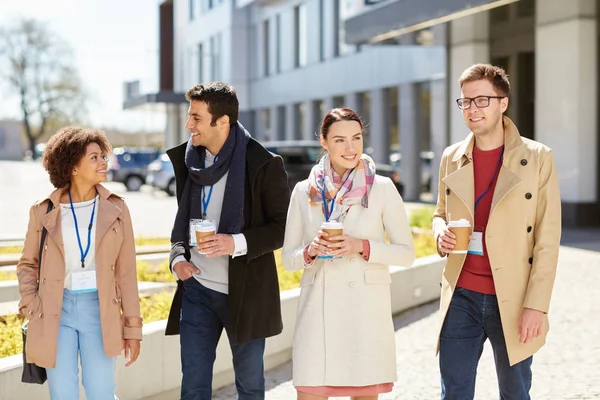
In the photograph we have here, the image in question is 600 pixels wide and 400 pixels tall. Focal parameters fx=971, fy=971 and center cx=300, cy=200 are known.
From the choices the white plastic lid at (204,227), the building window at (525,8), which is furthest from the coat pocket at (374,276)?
the building window at (525,8)

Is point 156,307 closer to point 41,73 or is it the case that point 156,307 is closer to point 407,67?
point 407,67

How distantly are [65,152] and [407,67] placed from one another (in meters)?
26.2

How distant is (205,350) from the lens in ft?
15.5

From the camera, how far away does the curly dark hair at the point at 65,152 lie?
14.7 ft

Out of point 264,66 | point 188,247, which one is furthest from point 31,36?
point 188,247

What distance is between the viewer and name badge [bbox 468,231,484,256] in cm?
436

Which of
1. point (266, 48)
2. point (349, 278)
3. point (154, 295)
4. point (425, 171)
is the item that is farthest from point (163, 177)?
point (349, 278)

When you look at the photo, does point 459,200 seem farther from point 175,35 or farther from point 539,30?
point 175,35

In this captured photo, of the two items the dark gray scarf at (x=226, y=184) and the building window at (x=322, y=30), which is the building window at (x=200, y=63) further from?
the dark gray scarf at (x=226, y=184)

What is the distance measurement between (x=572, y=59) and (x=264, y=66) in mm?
27949

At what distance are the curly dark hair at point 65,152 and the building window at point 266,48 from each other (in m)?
41.5

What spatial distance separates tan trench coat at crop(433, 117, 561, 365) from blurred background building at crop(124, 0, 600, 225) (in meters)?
2.86

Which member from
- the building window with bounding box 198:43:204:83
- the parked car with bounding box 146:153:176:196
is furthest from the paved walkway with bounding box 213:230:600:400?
the building window with bounding box 198:43:204:83

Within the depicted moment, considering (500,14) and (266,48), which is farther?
(266,48)
